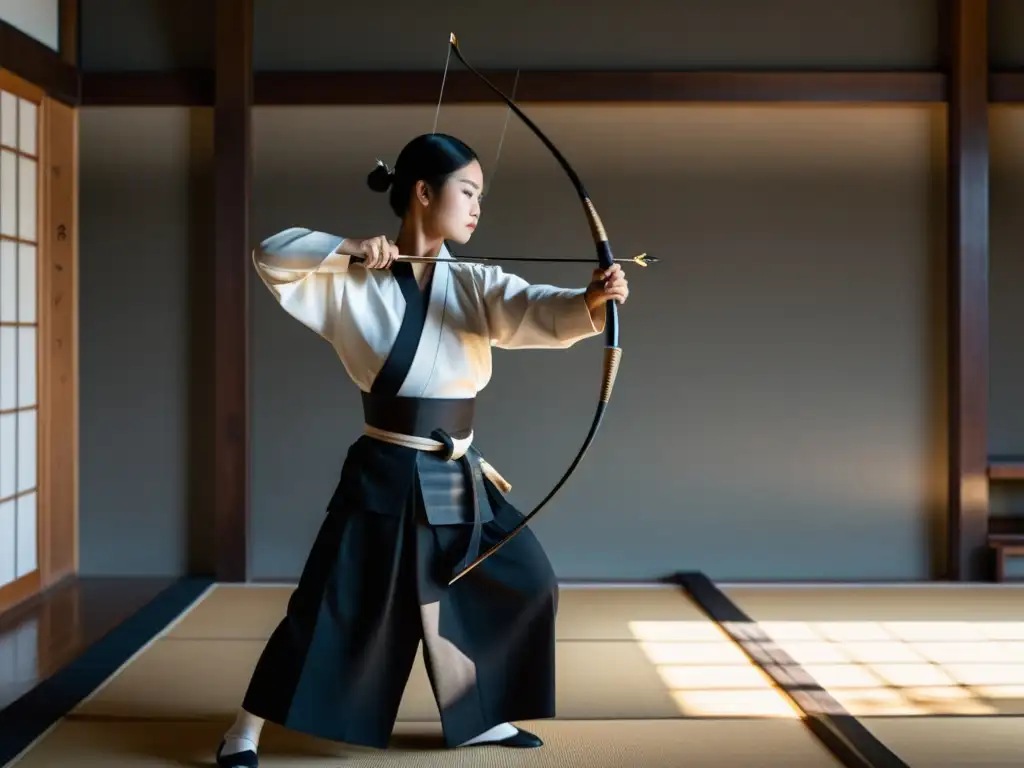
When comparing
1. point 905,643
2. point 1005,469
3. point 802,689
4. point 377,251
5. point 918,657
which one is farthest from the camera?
point 1005,469

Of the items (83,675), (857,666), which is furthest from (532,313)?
(83,675)

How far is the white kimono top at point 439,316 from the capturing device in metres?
2.41

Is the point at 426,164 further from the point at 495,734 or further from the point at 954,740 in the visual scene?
the point at 954,740

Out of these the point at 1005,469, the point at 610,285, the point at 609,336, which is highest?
the point at 610,285

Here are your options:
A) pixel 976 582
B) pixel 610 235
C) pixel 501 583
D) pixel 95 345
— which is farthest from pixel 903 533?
pixel 95 345

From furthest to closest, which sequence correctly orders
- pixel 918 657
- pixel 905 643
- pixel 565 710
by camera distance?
pixel 905 643 < pixel 918 657 < pixel 565 710

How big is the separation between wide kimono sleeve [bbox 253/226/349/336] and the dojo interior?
1.90m

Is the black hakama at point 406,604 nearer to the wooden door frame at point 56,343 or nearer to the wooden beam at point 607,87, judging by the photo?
the wooden beam at point 607,87

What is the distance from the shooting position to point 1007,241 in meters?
4.38

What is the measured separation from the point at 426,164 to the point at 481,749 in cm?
128

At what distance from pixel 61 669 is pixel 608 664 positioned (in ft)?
4.90

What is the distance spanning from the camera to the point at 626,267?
14.1 ft

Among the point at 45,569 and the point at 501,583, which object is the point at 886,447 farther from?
the point at 45,569

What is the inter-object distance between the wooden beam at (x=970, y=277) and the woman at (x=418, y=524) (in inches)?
93.2
